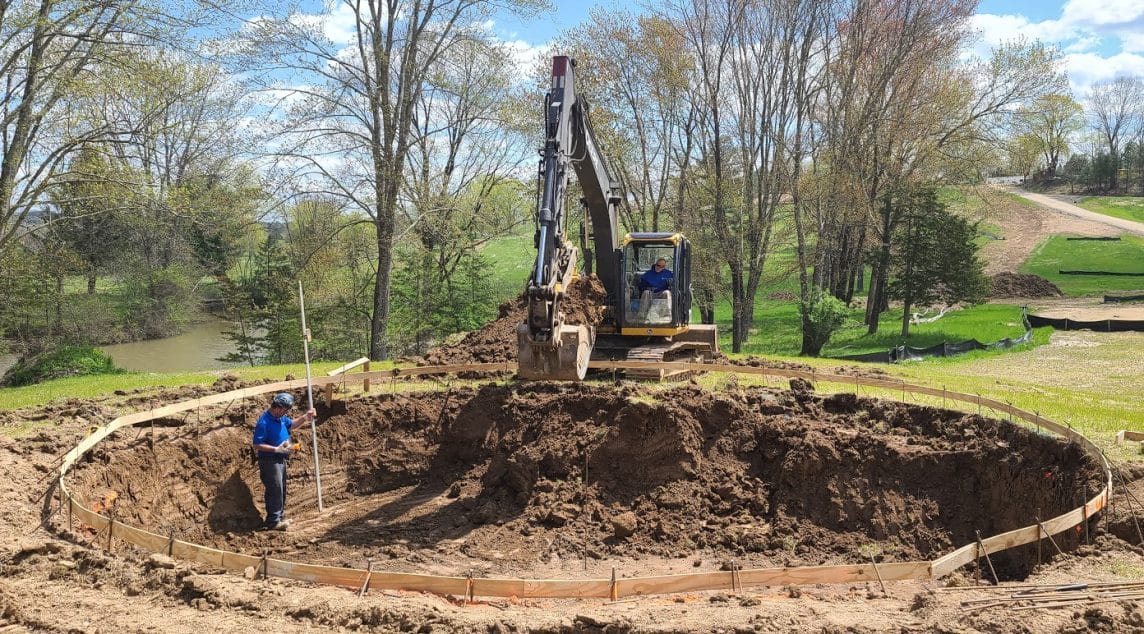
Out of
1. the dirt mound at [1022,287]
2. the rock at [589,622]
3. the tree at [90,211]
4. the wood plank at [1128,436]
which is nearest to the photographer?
the rock at [589,622]

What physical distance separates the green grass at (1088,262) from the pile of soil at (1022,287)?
37.2 inches

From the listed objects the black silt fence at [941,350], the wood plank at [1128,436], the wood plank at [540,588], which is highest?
the black silt fence at [941,350]

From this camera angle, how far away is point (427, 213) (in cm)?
2111

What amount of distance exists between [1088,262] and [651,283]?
37.2 meters

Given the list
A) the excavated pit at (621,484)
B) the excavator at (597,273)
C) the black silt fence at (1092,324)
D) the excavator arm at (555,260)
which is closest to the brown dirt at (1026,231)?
the black silt fence at (1092,324)

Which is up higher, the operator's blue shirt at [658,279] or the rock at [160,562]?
the operator's blue shirt at [658,279]

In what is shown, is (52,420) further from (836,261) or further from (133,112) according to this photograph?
(836,261)

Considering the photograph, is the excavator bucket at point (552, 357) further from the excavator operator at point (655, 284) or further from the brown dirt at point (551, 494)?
the excavator operator at point (655, 284)

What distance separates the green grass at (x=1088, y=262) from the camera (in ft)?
114

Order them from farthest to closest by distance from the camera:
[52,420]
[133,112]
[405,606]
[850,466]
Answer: [133,112] → [52,420] → [850,466] → [405,606]

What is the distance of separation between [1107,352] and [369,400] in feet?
65.2

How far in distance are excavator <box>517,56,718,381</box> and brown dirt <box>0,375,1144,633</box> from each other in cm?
133

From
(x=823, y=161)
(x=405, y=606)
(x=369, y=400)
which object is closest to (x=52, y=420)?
(x=369, y=400)

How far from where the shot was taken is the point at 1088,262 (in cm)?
3934
